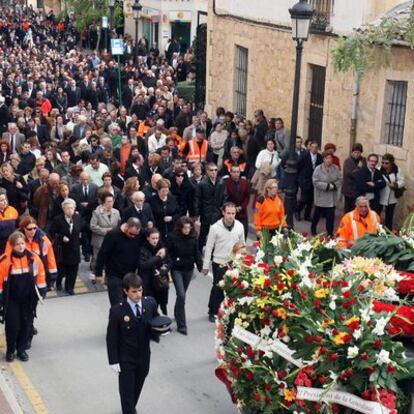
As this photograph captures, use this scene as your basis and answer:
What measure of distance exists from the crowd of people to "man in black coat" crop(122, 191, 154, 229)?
0.02 meters

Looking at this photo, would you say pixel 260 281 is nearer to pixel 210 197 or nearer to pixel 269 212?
pixel 269 212

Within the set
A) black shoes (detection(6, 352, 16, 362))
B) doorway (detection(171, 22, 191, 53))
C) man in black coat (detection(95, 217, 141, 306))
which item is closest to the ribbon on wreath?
man in black coat (detection(95, 217, 141, 306))

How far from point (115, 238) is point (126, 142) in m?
7.03

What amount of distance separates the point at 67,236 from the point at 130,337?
14.6 feet

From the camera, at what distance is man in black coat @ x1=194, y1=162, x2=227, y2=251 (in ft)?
48.2

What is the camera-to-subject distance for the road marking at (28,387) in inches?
374

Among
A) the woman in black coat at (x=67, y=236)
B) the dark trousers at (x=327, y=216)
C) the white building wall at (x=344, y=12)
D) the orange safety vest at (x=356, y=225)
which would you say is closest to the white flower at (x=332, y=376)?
the orange safety vest at (x=356, y=225)

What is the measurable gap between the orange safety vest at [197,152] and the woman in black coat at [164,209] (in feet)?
15.5

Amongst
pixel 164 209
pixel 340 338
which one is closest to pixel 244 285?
pixel 340 338

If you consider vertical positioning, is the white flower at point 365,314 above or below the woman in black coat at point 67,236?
above

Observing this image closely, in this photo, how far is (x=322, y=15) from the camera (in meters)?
19.2

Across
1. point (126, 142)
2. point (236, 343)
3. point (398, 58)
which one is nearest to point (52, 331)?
point (236, 343)

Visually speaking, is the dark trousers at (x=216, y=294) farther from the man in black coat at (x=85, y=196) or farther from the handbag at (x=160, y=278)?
the man in black coat at (x=85, y=196)

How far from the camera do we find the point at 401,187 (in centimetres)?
1628
